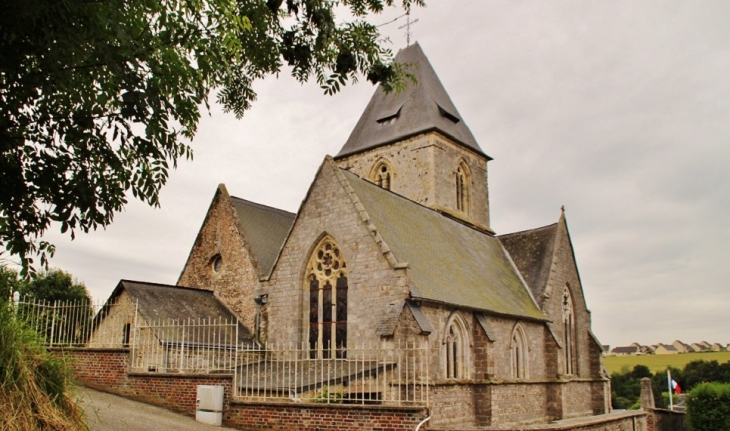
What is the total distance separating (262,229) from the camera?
24062mm

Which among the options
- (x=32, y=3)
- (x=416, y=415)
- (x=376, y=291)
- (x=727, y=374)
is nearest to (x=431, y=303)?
(x=376, y=291)

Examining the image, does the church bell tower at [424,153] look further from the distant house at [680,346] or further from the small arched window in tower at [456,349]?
the distant house at [680,346]

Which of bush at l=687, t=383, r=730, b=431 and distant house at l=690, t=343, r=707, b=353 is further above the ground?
distant house at l=690, t=343, r=707, b=353

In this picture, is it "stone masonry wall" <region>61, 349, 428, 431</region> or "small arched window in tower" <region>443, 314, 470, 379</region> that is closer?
"stone masonry wall" <region>61, 349, 428, 431</region>

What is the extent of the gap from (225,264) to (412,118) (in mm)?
14311

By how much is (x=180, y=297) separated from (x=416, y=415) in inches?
436

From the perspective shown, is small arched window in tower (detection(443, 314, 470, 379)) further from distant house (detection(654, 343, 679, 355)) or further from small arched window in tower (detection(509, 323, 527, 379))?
distant house (detection(654, 343, 679, 355))

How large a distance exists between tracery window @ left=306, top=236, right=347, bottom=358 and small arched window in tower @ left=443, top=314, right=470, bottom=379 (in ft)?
9.81

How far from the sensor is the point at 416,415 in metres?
12.5

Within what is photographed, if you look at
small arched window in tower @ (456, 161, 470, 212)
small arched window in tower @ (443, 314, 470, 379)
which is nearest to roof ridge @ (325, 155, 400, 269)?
small arched window in tower @ (443, 314, 470, 379)

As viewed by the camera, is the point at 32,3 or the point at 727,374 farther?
the point at 727,374

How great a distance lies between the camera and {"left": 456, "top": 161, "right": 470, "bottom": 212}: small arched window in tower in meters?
33.5

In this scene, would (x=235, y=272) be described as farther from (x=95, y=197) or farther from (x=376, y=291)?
(x=95, y=197)

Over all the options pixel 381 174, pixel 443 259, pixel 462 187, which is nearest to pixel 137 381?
pixel 443 259
